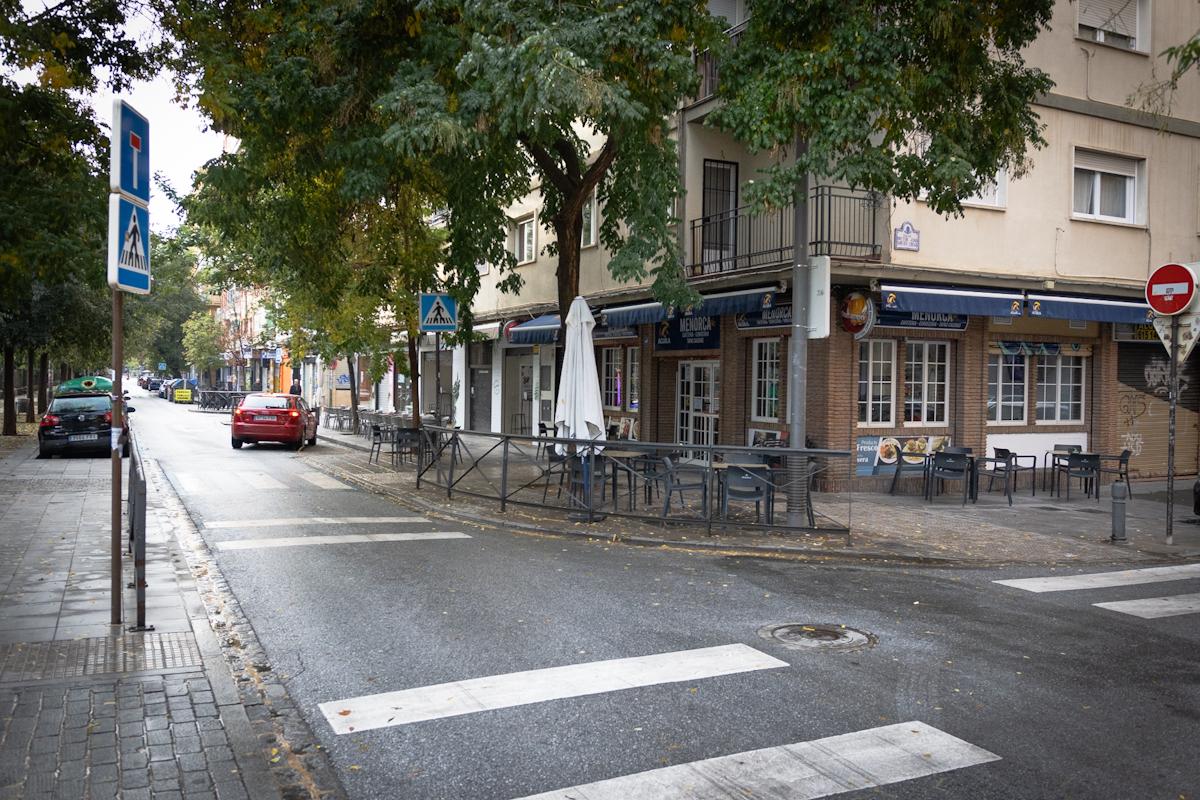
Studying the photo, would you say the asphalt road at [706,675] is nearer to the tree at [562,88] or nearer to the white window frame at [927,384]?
the tree at [562,88]

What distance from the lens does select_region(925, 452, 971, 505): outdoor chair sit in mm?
13828

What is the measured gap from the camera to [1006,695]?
5.20m

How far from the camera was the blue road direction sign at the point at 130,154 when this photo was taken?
19.6 feet

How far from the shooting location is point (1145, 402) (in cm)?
1834

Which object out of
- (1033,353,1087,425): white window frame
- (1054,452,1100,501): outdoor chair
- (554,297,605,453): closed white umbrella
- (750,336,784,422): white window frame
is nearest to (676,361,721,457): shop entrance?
(750,336,784,422): white window frame

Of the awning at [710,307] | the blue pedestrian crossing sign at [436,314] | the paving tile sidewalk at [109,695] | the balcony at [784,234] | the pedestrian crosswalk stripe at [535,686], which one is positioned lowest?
the pedestrian crosswalk stripe at [535,686]

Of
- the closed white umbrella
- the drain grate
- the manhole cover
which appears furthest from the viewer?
the closed white umbrella

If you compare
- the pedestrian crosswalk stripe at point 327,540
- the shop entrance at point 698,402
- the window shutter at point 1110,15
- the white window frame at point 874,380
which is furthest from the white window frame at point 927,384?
the pedestrian crosswalk stripe at point 327,540

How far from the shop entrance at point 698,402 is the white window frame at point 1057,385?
575 centimetres

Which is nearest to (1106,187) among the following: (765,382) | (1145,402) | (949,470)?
(1145,402)

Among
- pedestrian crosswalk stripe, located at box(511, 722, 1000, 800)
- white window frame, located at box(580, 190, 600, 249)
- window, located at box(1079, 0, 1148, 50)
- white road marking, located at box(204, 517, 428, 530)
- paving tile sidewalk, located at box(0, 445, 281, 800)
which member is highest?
window, located at box(1079, 0, 1148, 50)

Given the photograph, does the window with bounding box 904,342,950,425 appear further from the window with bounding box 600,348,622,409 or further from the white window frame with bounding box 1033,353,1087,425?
the window with bounding box 600,348,622,409

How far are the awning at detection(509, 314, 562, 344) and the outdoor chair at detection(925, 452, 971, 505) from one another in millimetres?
9676

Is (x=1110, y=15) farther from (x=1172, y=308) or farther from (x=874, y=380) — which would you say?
(x=1172, y=308)
